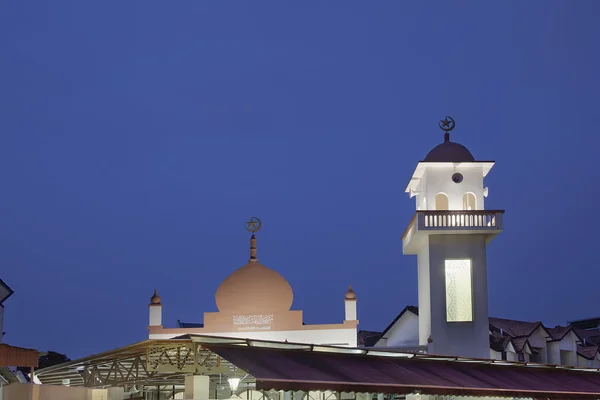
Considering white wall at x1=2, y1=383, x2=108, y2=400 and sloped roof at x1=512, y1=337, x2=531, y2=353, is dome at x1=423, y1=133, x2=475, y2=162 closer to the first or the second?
sloped roof at x1=512, y1=337, x2=531, y2=353

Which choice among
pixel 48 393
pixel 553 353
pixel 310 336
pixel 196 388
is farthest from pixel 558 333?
pixel 48 393

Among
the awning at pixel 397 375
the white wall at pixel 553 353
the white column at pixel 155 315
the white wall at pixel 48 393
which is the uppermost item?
the white column at pixel 155 315

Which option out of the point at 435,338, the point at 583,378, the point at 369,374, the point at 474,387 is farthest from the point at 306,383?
the point at 435,338

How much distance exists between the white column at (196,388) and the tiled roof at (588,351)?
18.3m

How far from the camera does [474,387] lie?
1277cm

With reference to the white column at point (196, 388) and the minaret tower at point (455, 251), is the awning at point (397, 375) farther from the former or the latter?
the minaret tower at point (455, 251)

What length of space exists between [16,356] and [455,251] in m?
12.1

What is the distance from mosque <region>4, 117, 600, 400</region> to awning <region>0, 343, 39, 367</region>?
8.0 inches

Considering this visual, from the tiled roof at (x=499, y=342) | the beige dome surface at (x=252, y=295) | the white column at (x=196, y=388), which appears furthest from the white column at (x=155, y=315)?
the tiled roof at (x=499, y=342)

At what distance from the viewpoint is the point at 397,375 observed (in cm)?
1254

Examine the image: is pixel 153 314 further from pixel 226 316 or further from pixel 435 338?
pixel 435 338

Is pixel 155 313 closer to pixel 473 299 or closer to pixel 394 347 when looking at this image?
pixel 394 347

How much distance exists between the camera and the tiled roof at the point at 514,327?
86.5ft

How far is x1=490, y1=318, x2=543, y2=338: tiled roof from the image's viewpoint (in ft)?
86.5
